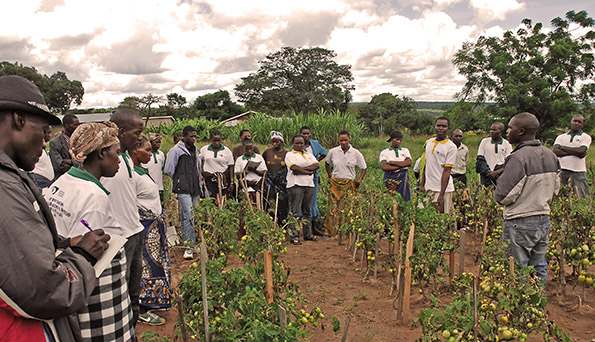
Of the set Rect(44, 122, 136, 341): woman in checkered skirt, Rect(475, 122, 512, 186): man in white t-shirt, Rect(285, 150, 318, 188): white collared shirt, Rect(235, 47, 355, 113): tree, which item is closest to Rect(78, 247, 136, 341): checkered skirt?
Rect(44, 122, 136, 341): woman in checkered skirt

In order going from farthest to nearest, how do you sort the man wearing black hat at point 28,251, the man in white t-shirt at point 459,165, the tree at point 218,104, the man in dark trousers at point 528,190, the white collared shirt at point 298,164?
the tree at point 218,104
the man in white t-shirt at point 459,165
the white collared shirt at point 298,164
the man in dark trousers at point 528,190
the man wearing black hat at point 28,251

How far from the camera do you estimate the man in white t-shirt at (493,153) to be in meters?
6.45

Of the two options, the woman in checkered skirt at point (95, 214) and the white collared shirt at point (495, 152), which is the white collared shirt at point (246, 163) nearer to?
the white collared shirt at point (495, 152)

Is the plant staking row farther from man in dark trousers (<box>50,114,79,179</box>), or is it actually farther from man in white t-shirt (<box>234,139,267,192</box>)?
man in white t-shirt (<box>234,139,267,192</box>)

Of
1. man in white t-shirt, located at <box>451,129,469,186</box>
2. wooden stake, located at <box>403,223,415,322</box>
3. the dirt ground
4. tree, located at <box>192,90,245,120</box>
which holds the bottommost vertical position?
the dirt ground

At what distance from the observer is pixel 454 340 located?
226 centimetres

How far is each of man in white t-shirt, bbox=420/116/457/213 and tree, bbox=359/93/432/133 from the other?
33325mm

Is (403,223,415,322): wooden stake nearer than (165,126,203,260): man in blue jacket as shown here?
Yes

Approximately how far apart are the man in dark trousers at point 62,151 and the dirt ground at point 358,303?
188 cm

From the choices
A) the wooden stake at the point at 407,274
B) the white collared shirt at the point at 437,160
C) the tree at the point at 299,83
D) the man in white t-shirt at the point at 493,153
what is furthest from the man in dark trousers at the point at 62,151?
the tree at the point at 299,83

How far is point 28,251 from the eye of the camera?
51.6 inches

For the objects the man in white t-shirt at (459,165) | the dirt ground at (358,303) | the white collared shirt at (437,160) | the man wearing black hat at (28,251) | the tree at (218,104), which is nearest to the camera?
the man wearing black hat at (28,251)

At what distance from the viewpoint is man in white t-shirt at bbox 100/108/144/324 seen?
302 cm

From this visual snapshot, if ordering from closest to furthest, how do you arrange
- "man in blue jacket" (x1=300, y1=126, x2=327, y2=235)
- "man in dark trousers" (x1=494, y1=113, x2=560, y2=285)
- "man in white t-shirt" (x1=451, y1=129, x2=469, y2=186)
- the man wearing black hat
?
the man wearing black hat
"man in dark trousers" (x1=494, y1=113, x2=560, y2=285)
"man in white t-shirt" (x1=451, y1=129, x2=469, y2=186)
"man in blue jacket" (x1=300, y1=126, x2=327, y2=235)
